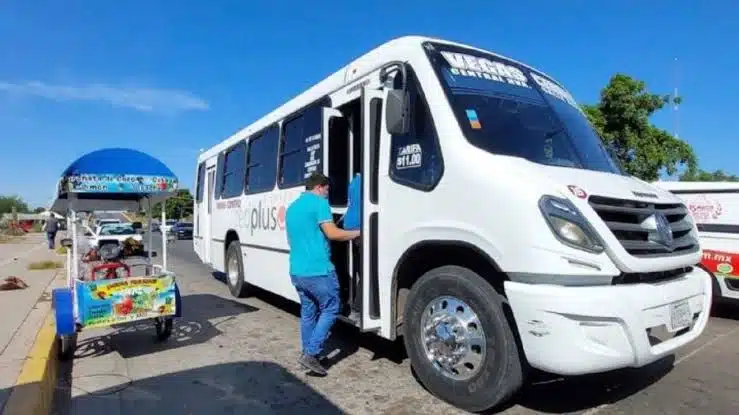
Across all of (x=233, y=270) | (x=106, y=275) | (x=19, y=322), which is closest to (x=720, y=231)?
(x=233, y=270)

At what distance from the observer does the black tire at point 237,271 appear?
9.17 meters

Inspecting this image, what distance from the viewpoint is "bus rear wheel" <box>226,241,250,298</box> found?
920 centimetres

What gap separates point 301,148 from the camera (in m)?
6.94

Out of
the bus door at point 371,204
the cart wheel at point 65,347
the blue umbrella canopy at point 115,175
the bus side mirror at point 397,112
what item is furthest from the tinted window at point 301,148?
the cart wheel at point 65,347

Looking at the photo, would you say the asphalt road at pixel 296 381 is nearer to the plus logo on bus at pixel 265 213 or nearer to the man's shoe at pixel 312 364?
the man's shoe at pixel 312 364

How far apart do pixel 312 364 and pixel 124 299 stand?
2091 mm

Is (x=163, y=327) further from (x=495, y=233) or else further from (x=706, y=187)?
(x=706, y=187)

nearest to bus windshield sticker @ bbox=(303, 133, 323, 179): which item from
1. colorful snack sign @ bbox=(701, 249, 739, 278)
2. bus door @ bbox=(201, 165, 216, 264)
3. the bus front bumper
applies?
the bus front bumper

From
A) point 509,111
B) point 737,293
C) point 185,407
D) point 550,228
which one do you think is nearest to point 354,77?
point 509,111

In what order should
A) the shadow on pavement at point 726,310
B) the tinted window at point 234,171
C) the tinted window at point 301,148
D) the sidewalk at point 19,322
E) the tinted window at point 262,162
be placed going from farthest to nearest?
the tinted window at point 234,171
the shadow on pavement at point 726,310
the tinted window at point 262,162
the tinted window at point 301,148
the sidewalk at point 19,322

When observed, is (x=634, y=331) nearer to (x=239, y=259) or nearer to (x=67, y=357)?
(x=67, y=357)

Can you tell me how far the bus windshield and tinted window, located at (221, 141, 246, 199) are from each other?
17.4 feet

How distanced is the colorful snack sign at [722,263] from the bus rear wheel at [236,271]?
22.9ft

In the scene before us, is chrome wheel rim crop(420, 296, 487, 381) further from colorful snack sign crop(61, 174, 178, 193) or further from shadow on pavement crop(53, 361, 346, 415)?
colorful snack sign crop(61, 174, 178, 193)
